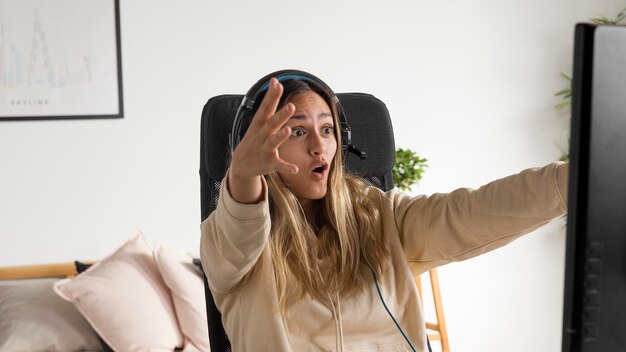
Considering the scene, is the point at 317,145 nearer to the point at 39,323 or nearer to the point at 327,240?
the point at 327,240

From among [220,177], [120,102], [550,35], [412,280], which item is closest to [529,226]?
[412,280]

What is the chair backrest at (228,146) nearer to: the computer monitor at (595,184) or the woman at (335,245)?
the woman at (335,245)

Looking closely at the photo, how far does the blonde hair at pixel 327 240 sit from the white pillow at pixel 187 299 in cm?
135

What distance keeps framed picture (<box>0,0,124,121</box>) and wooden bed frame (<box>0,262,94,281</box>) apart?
1.80ft

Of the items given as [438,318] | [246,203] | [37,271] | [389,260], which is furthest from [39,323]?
[246,203]

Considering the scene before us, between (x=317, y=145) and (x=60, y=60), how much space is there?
196 cm

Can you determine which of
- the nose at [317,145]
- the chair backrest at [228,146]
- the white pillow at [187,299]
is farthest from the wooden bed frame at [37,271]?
the nose at [317,145]

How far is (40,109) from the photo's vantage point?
10.2 ft

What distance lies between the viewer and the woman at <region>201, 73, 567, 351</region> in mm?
1324

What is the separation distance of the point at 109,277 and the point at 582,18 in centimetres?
247

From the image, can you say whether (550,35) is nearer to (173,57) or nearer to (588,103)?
(173,57)

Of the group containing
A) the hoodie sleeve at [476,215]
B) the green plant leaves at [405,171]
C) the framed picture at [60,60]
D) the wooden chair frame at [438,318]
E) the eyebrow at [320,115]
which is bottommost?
the wooden chair frame at [438,318]

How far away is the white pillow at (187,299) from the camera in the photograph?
9.11 feet

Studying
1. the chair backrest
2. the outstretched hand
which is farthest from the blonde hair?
the outstretched hand
